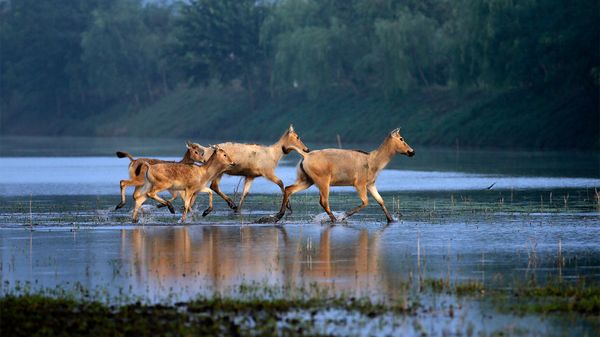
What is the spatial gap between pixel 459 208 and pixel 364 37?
6776cm

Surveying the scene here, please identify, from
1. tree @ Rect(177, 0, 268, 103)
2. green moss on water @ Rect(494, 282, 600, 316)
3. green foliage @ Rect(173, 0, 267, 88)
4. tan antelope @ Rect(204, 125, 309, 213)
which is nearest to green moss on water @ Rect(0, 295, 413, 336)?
green moss on water @ Rect(494, 282, 600, 316)

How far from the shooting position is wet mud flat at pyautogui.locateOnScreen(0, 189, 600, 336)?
13.7 meters

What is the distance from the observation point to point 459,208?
94.4ft

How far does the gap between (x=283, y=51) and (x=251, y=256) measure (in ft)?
263

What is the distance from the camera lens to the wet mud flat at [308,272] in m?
13.7

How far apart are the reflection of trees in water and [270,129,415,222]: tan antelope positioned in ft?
4.80

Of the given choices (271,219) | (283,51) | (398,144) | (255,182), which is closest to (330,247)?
(271,219)

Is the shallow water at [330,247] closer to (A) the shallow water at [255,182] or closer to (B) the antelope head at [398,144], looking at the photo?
(A) the shallow water at [255,182]

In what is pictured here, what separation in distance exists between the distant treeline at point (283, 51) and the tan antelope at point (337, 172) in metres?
39.5

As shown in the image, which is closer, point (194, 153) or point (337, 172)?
point (337, 172)

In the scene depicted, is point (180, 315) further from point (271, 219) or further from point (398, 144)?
point (398, 144)

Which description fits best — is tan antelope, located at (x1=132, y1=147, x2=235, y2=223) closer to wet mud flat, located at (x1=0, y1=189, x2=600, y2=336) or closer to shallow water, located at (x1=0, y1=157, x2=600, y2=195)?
wet mud flat, located at (x1=0, y1=189, x2=600, y2=336)

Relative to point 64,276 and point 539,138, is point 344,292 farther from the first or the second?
point 539,138

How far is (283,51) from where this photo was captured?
99188mm
